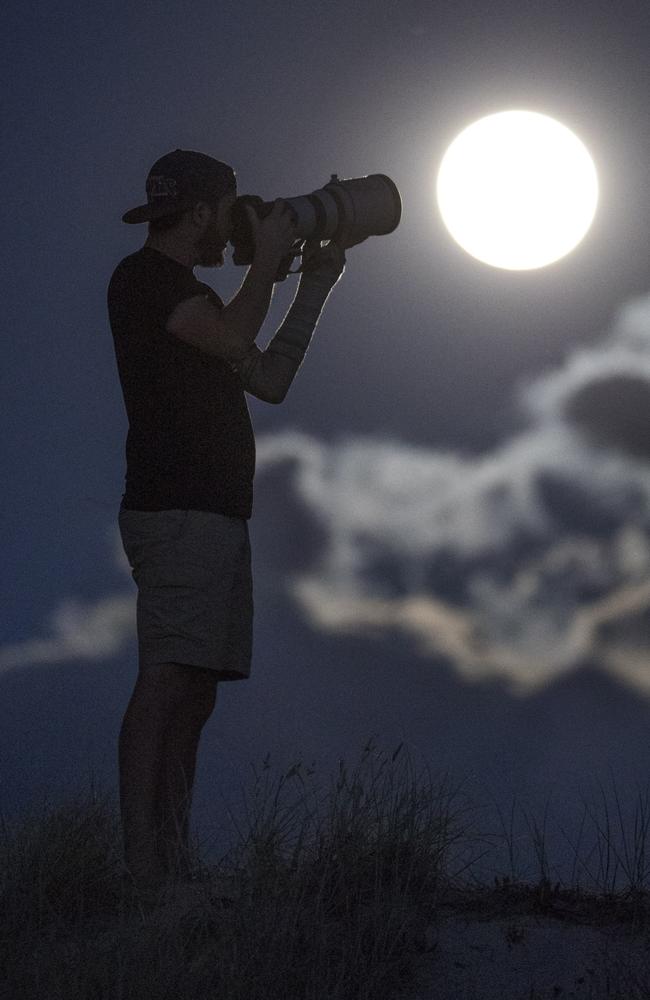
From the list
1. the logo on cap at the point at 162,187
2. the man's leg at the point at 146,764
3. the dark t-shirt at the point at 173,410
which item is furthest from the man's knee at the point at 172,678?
the logo on cap at the point at 162,187

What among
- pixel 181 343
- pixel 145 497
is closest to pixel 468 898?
pixel 145 497

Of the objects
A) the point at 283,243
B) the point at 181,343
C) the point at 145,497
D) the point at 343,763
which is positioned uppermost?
the point at 283,243

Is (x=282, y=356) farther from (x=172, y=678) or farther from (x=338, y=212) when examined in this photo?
(x=172, y=678)

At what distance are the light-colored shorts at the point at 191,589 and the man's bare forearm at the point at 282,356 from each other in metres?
0.54

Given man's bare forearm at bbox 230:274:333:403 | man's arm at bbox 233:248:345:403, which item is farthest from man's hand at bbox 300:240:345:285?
man's bare forearm at bbox 230:274:333:403

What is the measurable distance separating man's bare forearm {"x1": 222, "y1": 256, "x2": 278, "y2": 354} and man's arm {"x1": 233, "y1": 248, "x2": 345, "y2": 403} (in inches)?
6.0

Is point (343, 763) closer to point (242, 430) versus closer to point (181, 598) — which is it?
point (181, 598)

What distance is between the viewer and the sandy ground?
4.19 m

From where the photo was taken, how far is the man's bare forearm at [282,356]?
4.77 meters

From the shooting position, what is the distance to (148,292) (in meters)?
4.71

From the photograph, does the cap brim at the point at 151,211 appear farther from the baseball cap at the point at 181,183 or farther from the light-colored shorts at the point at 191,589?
the light-colored shorts at the point at 191,589

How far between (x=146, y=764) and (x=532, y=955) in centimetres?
155

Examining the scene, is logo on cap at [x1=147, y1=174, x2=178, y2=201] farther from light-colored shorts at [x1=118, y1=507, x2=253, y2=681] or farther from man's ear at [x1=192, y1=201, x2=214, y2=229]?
light-colored shorts at [x1=118, y1=507, x2=253, y2=681]

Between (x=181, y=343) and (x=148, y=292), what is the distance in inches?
9.4
